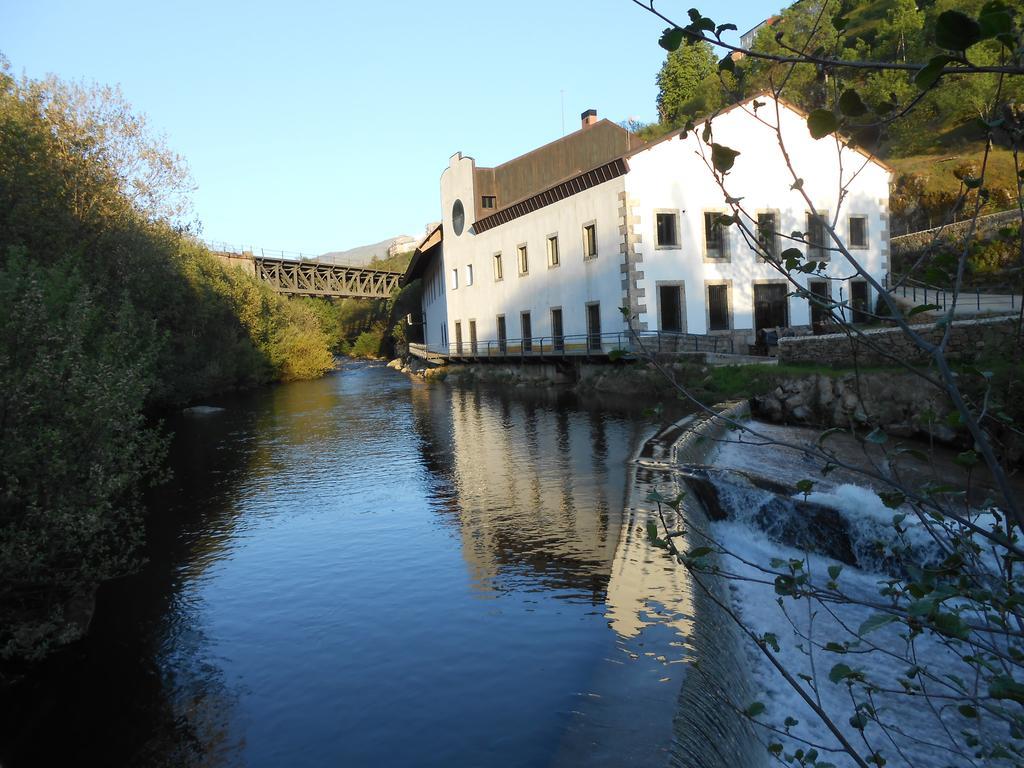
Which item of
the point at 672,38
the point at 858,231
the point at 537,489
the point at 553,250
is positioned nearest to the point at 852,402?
the point at 537,489

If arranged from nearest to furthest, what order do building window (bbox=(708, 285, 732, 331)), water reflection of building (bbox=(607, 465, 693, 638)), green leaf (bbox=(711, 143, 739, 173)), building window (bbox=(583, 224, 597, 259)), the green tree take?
green leaf (bbox=(711, 143, 739, 173)) < water reflection of building (bbox=(607, 465, 693, 638)) < building window (bbox=(708, 285, 732, 331)) < building window (bbox=(583, 224, 597, 259)) < the green tree

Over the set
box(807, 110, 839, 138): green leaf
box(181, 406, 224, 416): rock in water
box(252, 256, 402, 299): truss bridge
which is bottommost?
box(181, 406, 224, 416): rock in water

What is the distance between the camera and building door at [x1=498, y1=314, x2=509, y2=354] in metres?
37.4

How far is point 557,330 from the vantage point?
33.4 meters

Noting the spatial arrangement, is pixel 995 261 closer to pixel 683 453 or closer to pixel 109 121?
pixel 683 453

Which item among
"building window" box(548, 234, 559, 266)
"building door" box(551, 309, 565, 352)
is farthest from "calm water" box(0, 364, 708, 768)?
"building window" box(548, 234, 559, 266)

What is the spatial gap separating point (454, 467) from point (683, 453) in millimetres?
4749

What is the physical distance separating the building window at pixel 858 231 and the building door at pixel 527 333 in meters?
14.1

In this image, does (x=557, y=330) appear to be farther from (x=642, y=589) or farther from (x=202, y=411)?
(x=642, y=589)

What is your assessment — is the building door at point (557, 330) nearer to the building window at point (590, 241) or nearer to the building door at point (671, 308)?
the building window at point (590, 241)

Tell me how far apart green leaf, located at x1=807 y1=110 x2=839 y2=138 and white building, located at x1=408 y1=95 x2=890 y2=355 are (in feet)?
75.8

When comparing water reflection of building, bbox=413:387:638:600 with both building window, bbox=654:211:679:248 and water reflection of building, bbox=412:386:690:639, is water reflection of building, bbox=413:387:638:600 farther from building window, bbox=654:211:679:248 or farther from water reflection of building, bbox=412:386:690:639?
building window, bbox=654:211:679:248

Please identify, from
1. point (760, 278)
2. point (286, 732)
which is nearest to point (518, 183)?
point (760, 278)

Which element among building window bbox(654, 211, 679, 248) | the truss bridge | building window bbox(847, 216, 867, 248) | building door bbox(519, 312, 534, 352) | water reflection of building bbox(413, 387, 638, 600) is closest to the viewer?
water reflection of building bbox(413, 387, 638, 600)
